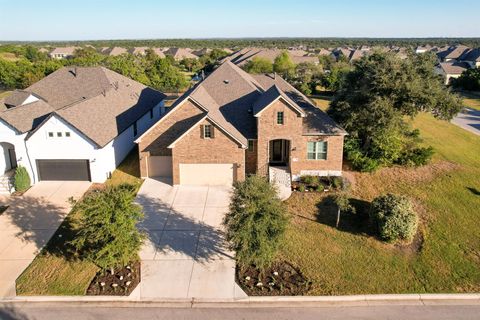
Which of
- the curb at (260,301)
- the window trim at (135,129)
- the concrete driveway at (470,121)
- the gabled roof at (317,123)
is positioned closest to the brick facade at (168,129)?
the window trim at (135,129)

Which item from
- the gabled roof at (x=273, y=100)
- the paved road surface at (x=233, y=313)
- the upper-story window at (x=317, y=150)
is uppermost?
the gabled roof at (x=273, y=100)

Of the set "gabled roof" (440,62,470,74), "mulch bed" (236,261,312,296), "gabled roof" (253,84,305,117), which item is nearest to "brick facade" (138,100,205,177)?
"gabled roof" (253,84,305,117)

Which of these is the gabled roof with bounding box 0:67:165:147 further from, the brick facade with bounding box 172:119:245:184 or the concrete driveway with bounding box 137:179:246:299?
the concrete driveway with bounding box 137:179:246:299

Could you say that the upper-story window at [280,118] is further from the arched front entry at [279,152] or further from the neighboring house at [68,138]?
the neighboring house at [68,138]

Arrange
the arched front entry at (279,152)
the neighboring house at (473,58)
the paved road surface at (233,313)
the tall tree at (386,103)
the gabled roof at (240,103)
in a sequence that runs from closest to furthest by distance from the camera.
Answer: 1. the paved road surface at (233,313)
2. the tall tree at (386,103)
3. the gabled roof at (240,103)
4. the arched front entry at (279,152)
5. the neighboring house at (473,58)

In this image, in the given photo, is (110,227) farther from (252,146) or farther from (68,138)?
(252,146)

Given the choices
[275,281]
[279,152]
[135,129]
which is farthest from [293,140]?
[135,129]
